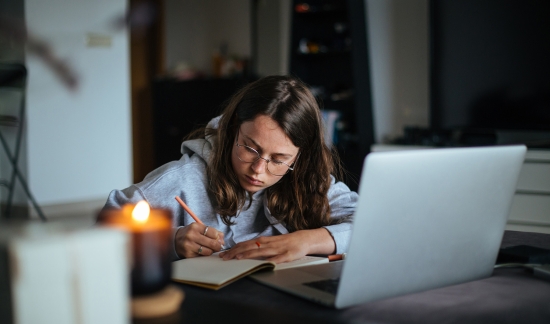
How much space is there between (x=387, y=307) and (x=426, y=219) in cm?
12

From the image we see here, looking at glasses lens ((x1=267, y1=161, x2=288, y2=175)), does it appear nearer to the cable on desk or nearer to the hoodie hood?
the hoodie hood

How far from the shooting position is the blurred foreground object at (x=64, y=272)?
1.39 ft

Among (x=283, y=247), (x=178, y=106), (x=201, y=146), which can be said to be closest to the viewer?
(x=283, y=247)

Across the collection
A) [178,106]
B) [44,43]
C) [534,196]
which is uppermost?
[44,43]

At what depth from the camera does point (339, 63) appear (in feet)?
13.5

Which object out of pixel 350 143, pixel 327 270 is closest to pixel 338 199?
pixel 327 270

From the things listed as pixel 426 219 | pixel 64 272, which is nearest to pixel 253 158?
pixel 426 219

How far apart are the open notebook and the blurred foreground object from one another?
318 mm

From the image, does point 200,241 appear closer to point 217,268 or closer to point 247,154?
point 217,268

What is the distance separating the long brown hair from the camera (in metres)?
1.31

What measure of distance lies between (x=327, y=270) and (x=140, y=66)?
4.96m

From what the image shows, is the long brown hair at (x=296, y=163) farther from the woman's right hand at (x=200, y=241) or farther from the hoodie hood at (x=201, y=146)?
the woman's right hand at (x=200, y=241)

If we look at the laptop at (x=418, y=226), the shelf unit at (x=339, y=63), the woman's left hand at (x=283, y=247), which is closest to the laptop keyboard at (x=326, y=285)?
the laptop at (x=418, y=226)

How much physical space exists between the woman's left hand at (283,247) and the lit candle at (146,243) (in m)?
0.36
